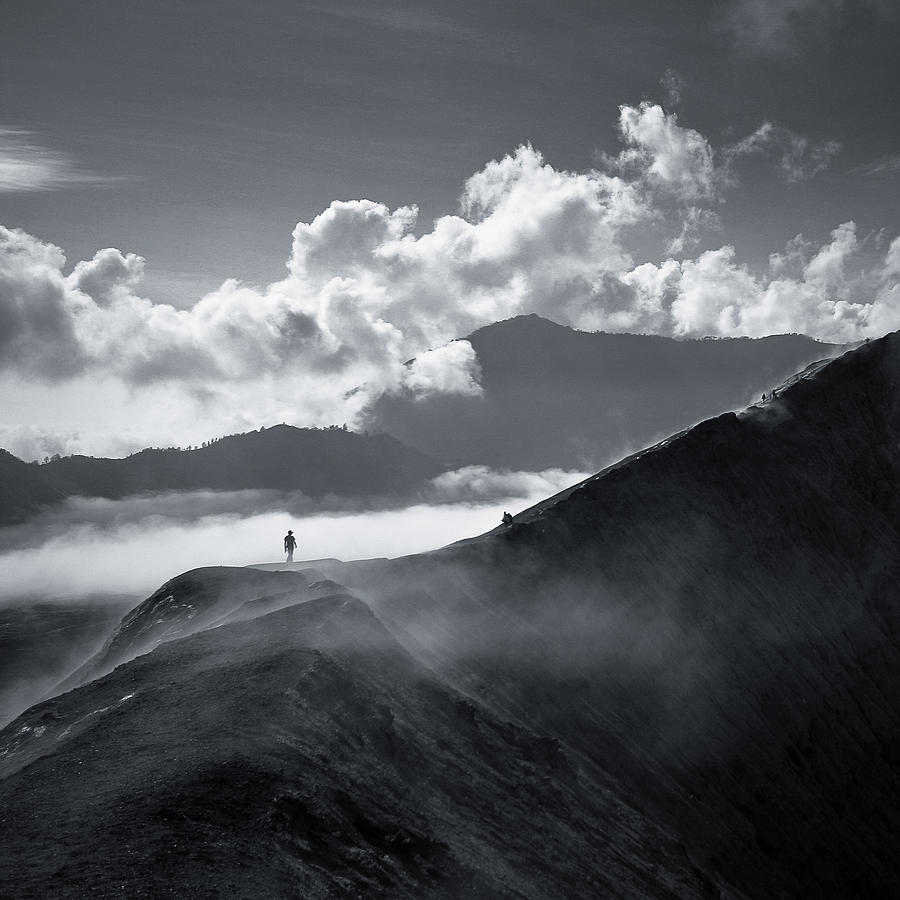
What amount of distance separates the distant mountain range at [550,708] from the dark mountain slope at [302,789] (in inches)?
5.0

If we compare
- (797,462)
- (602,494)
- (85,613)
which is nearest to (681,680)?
(602,494)

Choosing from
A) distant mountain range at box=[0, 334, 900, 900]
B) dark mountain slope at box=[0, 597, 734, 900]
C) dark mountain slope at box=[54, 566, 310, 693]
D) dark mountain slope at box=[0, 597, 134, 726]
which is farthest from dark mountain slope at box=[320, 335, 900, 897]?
dark mountain slope at box=[0, 597, 134, 726]

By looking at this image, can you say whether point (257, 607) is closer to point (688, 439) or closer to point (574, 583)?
point (574, 583)

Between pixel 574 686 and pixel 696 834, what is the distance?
38.1 feet

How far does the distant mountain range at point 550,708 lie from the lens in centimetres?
2977

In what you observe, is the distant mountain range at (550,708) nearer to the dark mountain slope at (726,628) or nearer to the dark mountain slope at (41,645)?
the dark mountain slope at (726,628)

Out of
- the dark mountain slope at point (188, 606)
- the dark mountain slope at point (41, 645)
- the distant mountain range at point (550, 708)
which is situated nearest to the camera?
the distant mountain range at point (550, 708)

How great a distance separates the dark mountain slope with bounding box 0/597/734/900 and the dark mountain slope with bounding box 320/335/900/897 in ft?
21.6

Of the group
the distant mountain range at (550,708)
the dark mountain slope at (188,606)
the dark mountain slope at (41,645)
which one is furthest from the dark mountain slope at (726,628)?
the dark mountain slope at (41,645)

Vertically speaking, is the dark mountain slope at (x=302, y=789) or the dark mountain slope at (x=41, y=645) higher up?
the dark mountain slope at (x=41, y=645)

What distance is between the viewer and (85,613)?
18950 cm

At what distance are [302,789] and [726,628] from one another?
172 ft

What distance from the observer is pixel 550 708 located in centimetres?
5550

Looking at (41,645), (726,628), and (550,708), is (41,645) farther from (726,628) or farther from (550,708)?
(550,708)
